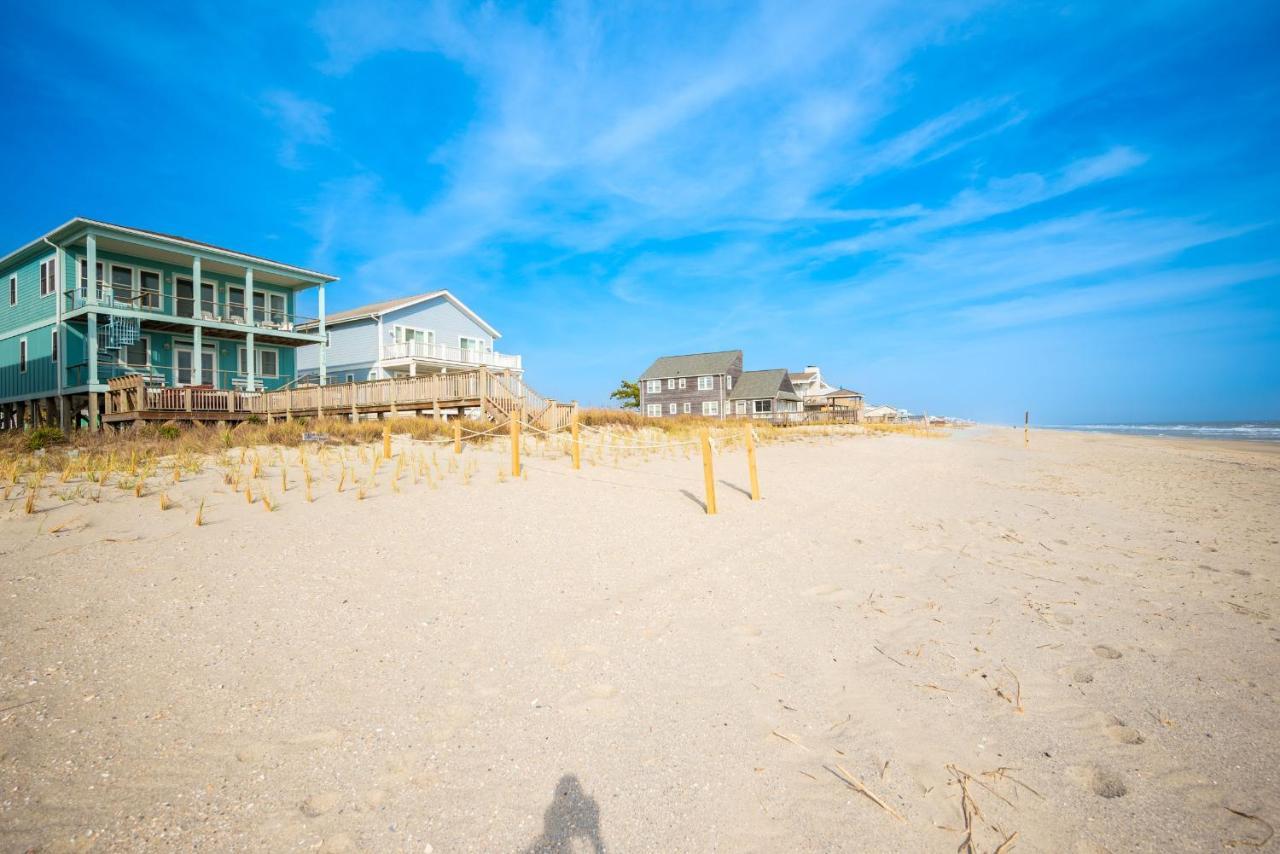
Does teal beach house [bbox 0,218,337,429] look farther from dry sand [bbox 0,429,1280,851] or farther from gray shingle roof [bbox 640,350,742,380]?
gray shingle roof [bbox 640,350,742,380]

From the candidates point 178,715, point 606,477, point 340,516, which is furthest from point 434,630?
point 606,477

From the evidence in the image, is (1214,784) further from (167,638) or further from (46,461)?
(46,461)

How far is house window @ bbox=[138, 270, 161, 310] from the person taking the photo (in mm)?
23562

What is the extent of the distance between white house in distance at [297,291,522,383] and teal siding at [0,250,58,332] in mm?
10070

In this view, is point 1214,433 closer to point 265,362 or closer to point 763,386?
point 763,386

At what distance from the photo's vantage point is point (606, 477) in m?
10.6

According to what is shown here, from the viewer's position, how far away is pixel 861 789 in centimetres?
278

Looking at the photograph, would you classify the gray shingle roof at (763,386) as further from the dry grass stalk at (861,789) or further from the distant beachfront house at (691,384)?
the dry grass stalk at (861,789)

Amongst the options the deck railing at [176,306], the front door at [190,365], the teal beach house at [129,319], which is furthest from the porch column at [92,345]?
the front door at [190,365]

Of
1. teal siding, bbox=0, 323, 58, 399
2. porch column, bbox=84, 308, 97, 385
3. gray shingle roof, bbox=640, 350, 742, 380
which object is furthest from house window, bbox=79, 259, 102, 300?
gray shingle roof, bbox=640, 350, 742, 380

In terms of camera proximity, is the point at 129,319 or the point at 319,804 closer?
the point at 319,804

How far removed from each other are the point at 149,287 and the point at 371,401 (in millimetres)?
13085

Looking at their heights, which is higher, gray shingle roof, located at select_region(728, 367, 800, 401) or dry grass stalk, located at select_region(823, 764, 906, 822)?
gray shingle roof, located at select_region(728, 367, 800, 401)

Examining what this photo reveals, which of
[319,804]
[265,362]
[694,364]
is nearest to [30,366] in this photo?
[265,362]
